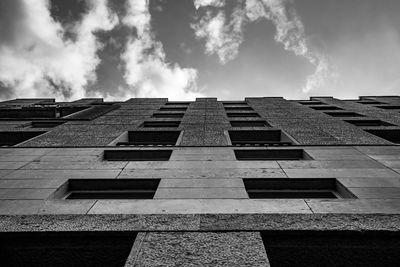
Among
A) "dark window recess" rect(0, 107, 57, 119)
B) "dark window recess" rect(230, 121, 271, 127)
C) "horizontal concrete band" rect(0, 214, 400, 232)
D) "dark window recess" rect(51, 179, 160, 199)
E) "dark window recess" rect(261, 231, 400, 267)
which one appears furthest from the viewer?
"dark window recess" rect(0, 107, 57, 119)

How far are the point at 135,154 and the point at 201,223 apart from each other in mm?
6477

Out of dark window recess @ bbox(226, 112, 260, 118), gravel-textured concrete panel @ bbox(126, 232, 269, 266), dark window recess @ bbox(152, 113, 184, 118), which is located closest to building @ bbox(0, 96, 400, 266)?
gravel-textured concrete panel @ bbox(126, 232, 269, 266)

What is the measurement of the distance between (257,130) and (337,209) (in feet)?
23.2

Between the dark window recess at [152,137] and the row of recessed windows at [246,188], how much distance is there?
525 cm

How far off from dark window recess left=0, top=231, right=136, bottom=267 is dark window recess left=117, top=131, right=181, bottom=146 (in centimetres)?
871

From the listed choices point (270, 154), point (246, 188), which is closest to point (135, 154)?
point (246, 188)

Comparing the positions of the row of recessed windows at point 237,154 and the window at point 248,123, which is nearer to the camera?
the row of recessed windows at point 237,154

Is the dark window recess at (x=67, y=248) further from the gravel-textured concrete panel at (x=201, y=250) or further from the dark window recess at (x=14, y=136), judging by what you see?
the dark window recess at (x=14, y=136)

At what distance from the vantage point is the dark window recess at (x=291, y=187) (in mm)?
7998

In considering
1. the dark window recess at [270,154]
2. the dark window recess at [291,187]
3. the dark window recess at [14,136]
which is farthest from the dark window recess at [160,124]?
the dark window recess at [291,187]

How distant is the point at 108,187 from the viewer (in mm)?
8312

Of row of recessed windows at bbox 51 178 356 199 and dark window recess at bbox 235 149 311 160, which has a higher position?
dark window recess at bbox 235 149 311 160

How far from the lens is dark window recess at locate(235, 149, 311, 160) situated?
34.5 feet

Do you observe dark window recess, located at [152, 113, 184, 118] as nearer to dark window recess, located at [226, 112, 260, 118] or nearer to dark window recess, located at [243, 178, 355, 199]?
dark window recess, located at [226, 112, 260, 118]
